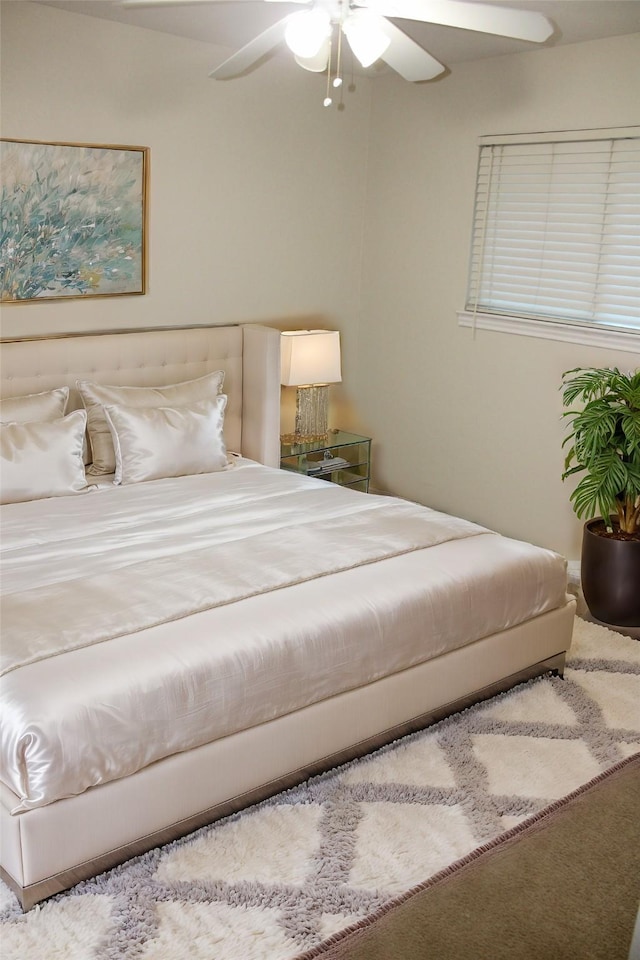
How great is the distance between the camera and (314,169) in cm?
473

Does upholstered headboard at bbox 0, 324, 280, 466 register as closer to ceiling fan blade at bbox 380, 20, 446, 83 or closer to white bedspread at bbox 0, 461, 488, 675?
white bedspread at bbox 0, 461, 488, 675

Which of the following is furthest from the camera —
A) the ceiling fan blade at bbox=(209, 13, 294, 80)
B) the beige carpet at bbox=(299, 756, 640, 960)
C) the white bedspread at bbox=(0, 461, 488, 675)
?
the ceiling fan blade at bbox=(209, 13, 294, 80)

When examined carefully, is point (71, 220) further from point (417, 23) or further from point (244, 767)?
point (244, 767)

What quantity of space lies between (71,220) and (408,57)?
176 centimetres

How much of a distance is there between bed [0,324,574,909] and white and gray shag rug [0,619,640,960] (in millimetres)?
68

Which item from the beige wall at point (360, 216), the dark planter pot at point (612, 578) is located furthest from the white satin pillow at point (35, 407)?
the dark planter pot at point (612, 578)

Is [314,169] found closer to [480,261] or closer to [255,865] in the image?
[480,261]

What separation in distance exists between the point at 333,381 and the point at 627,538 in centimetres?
176

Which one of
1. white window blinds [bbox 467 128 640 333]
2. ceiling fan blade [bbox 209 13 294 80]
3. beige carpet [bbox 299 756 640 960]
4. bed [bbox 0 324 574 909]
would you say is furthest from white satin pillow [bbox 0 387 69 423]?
beige carpet [bbox 299 756 640 960]

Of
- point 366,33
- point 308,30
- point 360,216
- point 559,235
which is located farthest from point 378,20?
point 360,216

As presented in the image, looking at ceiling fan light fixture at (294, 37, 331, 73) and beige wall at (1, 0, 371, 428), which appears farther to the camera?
beige wall at (1, 0, 371, 428)

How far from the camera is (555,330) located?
4.21m

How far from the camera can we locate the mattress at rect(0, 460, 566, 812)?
7.10 feet

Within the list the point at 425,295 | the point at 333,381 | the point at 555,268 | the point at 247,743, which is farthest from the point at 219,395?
the point at 247,743
